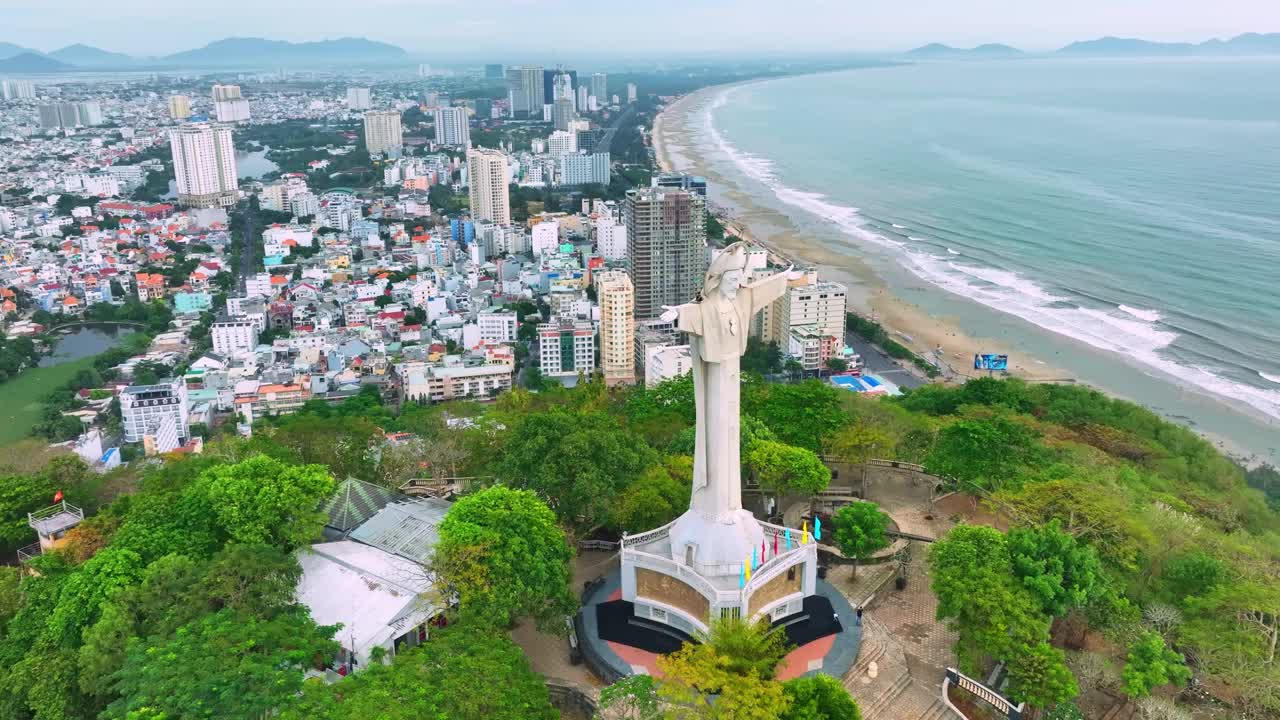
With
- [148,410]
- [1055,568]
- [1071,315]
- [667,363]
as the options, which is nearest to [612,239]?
[667,363]

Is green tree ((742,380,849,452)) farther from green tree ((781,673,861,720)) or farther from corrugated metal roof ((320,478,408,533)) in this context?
green tree ((781,673,861,720))

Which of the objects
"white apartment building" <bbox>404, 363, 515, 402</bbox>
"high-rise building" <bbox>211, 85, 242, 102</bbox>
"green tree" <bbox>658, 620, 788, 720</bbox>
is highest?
"high-rise building" <bbox>211, 85, 242, 102</bbox>

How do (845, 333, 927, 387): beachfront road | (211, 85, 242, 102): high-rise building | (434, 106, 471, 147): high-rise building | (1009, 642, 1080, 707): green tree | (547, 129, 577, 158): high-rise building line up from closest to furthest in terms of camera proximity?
1. (1009, 642, 1080, 707): green tree
2. (845, 333, 927, 387): beachfront road
3. (547, 129, 577, 158): high-rise building
4. (434, 106, 471, 147): high-rise building
5. (211, 85, 242, 102): high-rise building

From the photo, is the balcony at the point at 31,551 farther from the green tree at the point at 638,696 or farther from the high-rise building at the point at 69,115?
the high-rise building at the point at 69,115

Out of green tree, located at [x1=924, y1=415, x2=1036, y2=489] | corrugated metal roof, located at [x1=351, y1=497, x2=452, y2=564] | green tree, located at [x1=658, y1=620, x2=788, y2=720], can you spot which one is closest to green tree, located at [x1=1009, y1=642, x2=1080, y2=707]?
green tree, located at [x1=658, y1=620, x2=788, y2=720]

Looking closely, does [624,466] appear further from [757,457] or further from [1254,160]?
[1254,160]

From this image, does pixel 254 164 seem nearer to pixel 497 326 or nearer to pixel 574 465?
pixel 497 326
